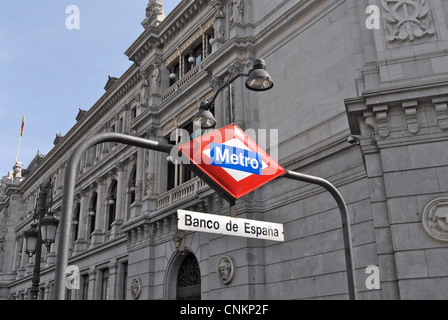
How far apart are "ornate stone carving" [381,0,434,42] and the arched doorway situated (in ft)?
43.5

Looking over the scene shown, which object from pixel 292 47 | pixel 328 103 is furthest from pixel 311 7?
pixel 328 103

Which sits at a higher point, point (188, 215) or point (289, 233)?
point (289, 233)

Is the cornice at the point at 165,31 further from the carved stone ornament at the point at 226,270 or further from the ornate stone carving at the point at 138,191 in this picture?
the carved stone ornament at the point at 226,270

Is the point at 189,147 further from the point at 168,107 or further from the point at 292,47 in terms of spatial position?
the point at 168,107

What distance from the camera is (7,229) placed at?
57.5 metres

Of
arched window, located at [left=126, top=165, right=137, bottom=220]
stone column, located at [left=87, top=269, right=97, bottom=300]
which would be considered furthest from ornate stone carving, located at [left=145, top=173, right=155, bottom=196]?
stone column, located at [left=87, top=269, right=97, bottom=300]

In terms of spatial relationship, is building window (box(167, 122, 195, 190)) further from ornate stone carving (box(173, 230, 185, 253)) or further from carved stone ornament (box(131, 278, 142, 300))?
carved stone ornament (box(131, 278, 142, 300))

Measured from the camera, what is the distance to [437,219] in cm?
1094

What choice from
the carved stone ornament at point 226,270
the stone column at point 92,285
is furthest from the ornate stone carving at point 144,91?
the carved stone ornament at point 226,270

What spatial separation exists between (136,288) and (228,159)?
18.3 metres
